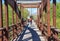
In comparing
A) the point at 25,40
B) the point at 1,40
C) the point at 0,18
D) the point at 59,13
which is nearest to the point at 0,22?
the point at 0,18

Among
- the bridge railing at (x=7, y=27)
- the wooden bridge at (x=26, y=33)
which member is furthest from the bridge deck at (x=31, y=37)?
the bridge railing at (x=7, y=27)

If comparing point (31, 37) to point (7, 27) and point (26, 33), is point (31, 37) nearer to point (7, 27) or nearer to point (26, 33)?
point (26, 33)

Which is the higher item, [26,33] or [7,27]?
[7,27]

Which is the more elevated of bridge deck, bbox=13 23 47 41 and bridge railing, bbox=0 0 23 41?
bridge railing, bbox=0 0 23 41

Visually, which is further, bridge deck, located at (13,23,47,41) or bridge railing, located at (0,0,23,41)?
bridge deck, located at (13,23,47,41)

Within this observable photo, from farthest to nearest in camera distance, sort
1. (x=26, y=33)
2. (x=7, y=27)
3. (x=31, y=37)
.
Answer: (x=26, y=33) < (x=31, y=37) < (x=7, y=27)

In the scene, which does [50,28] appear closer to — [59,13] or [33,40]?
[33,40]

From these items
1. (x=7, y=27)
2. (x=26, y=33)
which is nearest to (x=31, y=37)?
(x=26, y=33)

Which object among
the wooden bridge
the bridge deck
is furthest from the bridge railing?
the bridge deck

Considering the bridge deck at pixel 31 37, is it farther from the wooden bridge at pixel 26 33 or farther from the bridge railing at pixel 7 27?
the bridge railing at pixel 7 27

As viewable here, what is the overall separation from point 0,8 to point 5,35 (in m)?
1.24

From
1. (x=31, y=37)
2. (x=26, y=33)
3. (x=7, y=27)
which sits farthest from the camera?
(x=26, y=33)

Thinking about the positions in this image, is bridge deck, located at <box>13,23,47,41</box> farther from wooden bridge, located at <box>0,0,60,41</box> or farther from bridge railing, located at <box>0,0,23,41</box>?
bridge railing, located at <box>0,0,23,41</box>

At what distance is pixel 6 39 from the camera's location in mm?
7543
